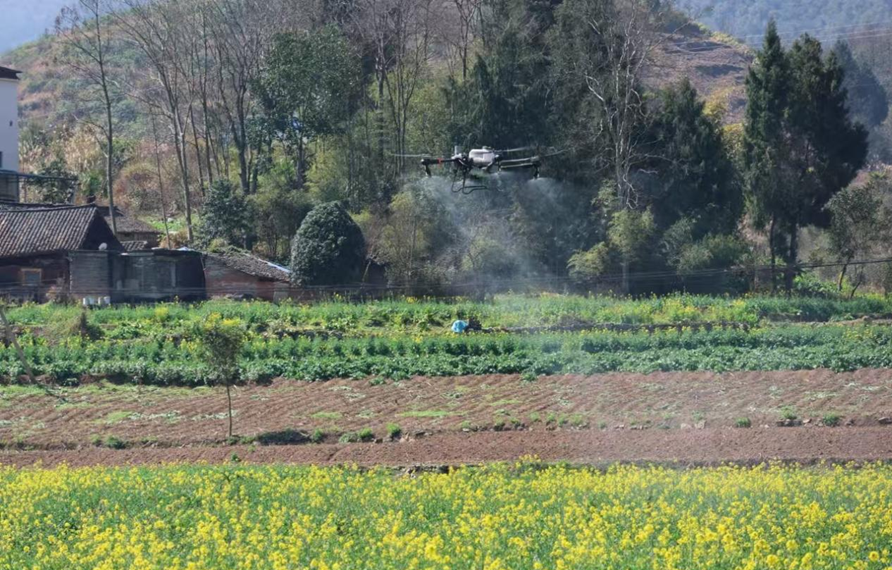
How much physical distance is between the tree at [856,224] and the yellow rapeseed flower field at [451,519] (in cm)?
2811

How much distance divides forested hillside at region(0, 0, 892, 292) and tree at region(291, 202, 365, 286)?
9cm

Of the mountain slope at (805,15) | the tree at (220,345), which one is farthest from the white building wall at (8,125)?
the mountain slope at (805,15)

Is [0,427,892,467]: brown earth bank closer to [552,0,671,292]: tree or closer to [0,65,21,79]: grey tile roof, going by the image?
[552,0,671,292]: tree

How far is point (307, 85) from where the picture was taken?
53219 millimetres

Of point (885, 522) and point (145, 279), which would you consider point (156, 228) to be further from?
point (885, 522)

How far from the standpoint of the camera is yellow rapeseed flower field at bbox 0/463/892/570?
12320mm

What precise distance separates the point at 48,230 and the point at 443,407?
23.4m

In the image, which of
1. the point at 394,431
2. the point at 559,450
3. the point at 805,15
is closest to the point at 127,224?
the point at 394,431

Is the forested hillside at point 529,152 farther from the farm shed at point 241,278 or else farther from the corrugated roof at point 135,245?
the corrugated roof at point 135,245

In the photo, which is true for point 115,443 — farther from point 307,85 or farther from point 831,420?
point 307,85

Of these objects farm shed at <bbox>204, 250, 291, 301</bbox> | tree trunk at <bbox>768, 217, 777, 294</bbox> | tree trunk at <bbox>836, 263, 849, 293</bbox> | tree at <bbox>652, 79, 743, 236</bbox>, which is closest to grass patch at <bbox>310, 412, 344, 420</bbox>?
farm shed at <bbox>204, 250, 291, 301</bbox>

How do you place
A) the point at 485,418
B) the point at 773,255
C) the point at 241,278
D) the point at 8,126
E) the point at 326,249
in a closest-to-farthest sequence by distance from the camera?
the point at 485,418
the point at 326,249
the point at 241,278
the point at 773,255
the point at 8,126

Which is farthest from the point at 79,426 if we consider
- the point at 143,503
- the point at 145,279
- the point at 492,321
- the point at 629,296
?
the point at 629,296

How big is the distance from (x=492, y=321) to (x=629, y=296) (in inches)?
Result: 273
